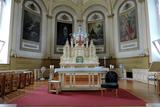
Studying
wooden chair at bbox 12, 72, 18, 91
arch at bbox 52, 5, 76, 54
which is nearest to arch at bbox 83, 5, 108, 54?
arch at bbox 52, 5, 76, 54

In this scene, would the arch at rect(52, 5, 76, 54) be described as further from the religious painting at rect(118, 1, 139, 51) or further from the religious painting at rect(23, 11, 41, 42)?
the religious painting at rect(118, 1, 139, 51)

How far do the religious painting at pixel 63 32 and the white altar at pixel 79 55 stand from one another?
1.93 meters

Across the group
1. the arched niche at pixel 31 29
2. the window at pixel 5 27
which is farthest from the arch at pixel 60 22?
the window at pixel 5 27

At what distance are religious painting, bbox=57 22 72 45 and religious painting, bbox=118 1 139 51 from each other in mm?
5128

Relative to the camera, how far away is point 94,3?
15.6m

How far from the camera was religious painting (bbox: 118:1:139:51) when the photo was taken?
40.0 ft

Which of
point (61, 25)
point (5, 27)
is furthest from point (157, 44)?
point (5, 27)

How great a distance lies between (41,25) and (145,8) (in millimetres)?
8880

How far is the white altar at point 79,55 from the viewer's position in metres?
12.2

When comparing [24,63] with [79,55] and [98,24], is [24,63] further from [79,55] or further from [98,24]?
[98,24]

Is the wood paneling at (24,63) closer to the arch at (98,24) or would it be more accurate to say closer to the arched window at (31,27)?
the arched window at (31,27)

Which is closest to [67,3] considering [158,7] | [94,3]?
[94,3]

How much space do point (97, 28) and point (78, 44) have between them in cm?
334

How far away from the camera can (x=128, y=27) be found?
508 inches
